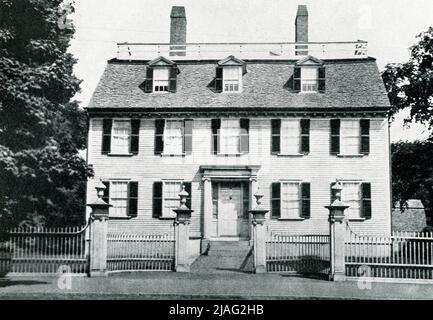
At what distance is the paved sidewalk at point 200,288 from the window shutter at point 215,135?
9505mm

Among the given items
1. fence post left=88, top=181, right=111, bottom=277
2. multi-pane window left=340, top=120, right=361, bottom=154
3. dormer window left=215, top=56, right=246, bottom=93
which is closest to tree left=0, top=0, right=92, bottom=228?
fence post left=88, top=181, right=111, bottom=277

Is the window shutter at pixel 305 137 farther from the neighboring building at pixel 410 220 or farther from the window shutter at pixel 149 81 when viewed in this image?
the neighboring building at pixel 410 220

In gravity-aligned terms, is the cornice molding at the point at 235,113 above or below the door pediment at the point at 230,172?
above

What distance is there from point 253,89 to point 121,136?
651 centimetres

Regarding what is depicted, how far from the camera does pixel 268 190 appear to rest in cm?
2369

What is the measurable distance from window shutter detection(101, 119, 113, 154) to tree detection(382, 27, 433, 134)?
15138 millimetres

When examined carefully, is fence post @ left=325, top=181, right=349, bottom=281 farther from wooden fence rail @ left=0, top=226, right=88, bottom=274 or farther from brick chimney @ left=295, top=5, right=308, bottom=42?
brick chimney @ left=295, top=5, right=308, bottom=42

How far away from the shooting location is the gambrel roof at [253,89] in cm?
2411

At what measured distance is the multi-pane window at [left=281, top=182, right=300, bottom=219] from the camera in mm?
23594

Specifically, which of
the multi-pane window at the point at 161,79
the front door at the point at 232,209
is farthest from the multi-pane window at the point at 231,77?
the front door at the point at 232,209

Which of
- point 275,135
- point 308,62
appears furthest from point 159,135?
point 308,62
